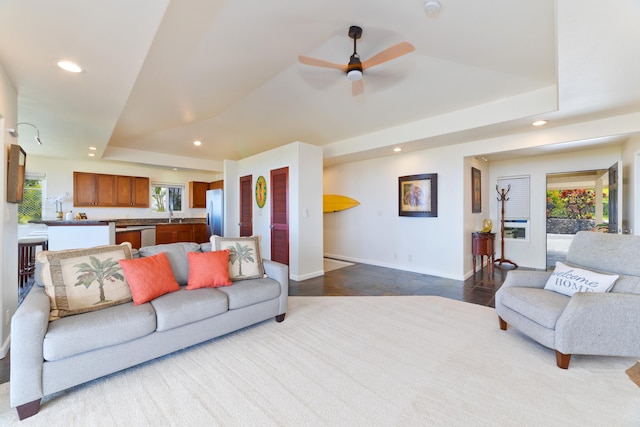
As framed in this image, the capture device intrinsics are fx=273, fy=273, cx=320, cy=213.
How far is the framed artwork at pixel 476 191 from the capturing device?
4.94 m

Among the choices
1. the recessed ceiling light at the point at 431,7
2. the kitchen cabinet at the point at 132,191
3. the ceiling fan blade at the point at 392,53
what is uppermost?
the recessed ceiling light at the point at 431,7

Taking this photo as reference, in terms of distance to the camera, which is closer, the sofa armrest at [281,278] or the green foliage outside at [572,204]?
the sofa armrest at [281,278]

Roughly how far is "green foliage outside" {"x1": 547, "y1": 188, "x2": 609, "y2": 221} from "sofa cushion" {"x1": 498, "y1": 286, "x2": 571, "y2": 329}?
1020 cm

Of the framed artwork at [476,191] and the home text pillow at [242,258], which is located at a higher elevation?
the framed artwork at [476,191]

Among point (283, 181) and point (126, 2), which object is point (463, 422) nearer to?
point (126, 2)

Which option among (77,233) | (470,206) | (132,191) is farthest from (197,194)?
(470,206)

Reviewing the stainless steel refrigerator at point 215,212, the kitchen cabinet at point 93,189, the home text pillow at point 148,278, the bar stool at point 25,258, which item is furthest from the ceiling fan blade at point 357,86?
the kitchen cabinet at point 93,189

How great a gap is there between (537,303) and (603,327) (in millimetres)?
386

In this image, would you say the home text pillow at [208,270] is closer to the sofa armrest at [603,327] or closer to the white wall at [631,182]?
the sofa armrest at [603,327]

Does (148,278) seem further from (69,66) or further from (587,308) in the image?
(587,308)

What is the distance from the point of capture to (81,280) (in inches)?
82.0

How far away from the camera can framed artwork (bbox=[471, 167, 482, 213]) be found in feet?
16.2

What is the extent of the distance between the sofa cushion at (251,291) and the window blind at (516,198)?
509cm

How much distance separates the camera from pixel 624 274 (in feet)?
7.55
